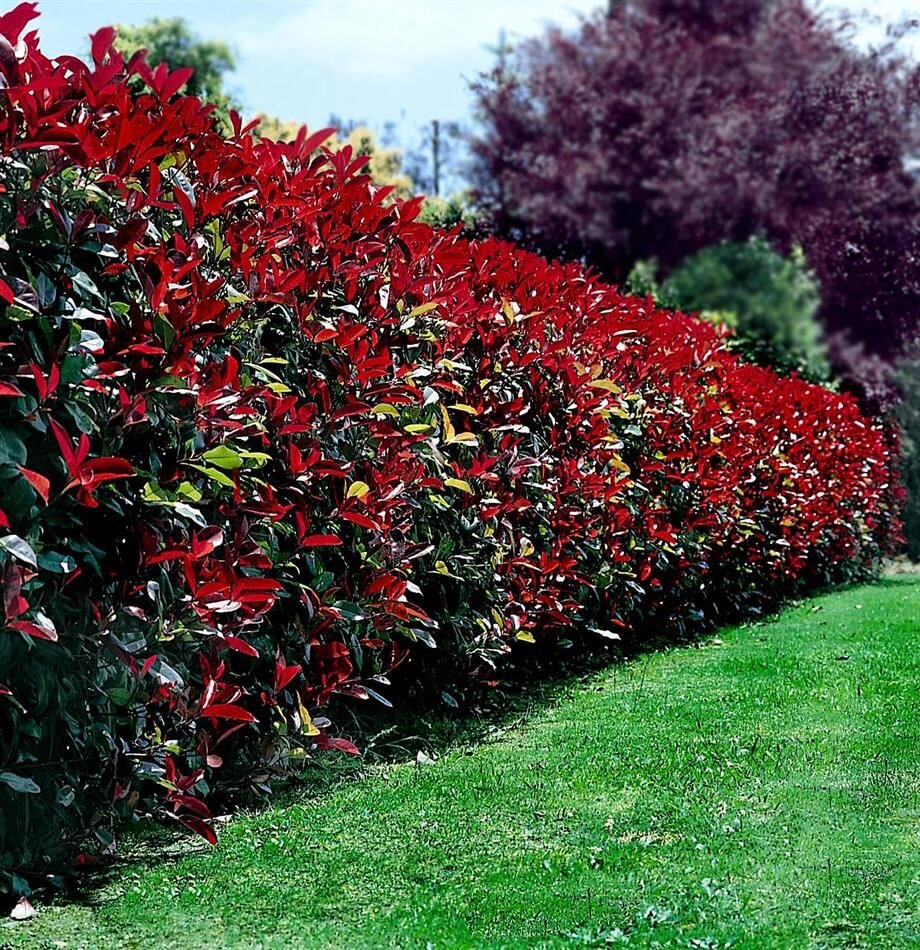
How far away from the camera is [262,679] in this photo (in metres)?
4.53

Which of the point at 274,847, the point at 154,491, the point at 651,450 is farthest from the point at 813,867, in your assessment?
the point at 651,450

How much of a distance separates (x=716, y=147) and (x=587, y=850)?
57.0ft

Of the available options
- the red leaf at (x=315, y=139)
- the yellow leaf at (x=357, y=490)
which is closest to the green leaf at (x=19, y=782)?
the yellow leaf at (x=357, y=490)

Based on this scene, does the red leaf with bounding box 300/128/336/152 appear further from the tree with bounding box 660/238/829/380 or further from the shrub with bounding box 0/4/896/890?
the tree with bounding box 660/238/829/380

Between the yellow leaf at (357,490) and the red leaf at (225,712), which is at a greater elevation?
the yellow leaf at (357,490)

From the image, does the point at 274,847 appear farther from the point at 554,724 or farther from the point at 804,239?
the point at 804,239

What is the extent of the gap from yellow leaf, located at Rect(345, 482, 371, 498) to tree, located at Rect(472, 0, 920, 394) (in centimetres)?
1466

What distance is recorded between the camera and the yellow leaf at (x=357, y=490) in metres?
4.62

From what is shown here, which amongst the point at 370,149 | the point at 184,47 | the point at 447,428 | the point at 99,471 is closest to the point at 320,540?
the point at 99,471

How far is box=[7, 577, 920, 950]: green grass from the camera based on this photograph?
3.38m

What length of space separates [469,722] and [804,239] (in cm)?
1470

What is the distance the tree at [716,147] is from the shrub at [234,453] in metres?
12.8

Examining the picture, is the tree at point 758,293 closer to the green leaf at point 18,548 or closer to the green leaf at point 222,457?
the green leaf at point 222,457

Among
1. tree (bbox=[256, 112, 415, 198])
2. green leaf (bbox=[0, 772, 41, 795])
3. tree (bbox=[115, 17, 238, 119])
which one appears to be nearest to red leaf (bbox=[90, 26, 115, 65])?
green leaf (bbox=[0, 772, 41, 795])
